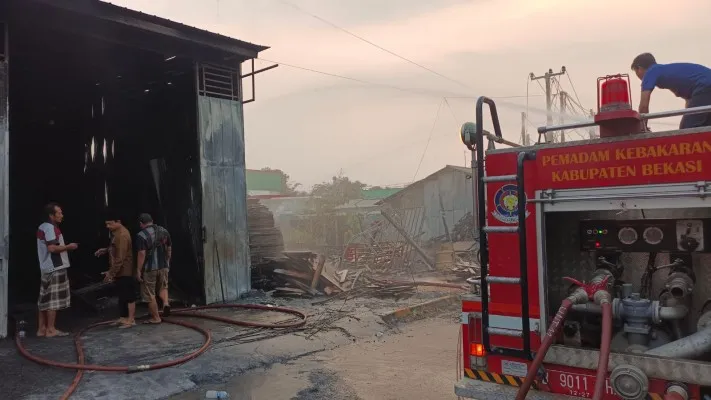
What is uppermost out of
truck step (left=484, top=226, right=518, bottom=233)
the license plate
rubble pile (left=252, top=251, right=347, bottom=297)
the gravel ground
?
truck step (left=484, top=226, right=518, bottom=233)

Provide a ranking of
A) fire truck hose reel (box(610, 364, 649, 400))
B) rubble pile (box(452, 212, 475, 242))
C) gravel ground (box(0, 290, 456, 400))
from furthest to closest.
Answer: rubble pile (box(452, 212, 475, 242)), gravel ground (box(0, 290, 456, 400)), fire truck hose reel (box(610, 364, 649, 400))

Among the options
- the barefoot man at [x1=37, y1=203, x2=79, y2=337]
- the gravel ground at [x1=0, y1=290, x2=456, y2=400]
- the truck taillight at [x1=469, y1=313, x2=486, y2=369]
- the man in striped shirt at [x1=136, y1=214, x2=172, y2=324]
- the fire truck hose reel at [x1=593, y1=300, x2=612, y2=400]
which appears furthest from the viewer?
the man in striped shirt at [x1=136, y1=214, x2=172, y2=324]

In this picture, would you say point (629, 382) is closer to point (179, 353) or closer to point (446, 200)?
point (179, 353)

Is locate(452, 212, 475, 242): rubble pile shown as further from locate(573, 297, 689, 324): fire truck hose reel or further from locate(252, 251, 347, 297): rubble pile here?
locate(573, 297, 689, 324): fire truck hose reel

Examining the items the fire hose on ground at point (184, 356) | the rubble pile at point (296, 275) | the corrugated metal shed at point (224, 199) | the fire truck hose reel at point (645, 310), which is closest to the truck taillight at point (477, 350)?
the fire truck hose reel at point (645, 310)

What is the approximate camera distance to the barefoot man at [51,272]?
760 cm

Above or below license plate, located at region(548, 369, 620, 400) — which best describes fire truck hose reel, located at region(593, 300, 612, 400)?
above

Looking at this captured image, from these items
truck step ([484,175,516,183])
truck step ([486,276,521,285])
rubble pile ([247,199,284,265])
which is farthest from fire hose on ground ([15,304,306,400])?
truck step ([484,175,516,183])

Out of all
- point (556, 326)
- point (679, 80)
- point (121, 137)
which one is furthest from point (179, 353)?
point (121, 137)

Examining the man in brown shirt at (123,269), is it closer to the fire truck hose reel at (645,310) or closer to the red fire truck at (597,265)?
the red fire truck at (597,265)

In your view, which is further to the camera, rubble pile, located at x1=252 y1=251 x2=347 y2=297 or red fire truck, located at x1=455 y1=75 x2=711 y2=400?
rubble pile, located at x1=252 y1=251 x2=347 y2=297

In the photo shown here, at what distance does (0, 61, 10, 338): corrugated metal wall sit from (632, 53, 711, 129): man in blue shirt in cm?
808

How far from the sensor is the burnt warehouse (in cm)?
958

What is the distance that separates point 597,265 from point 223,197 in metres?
8.41
